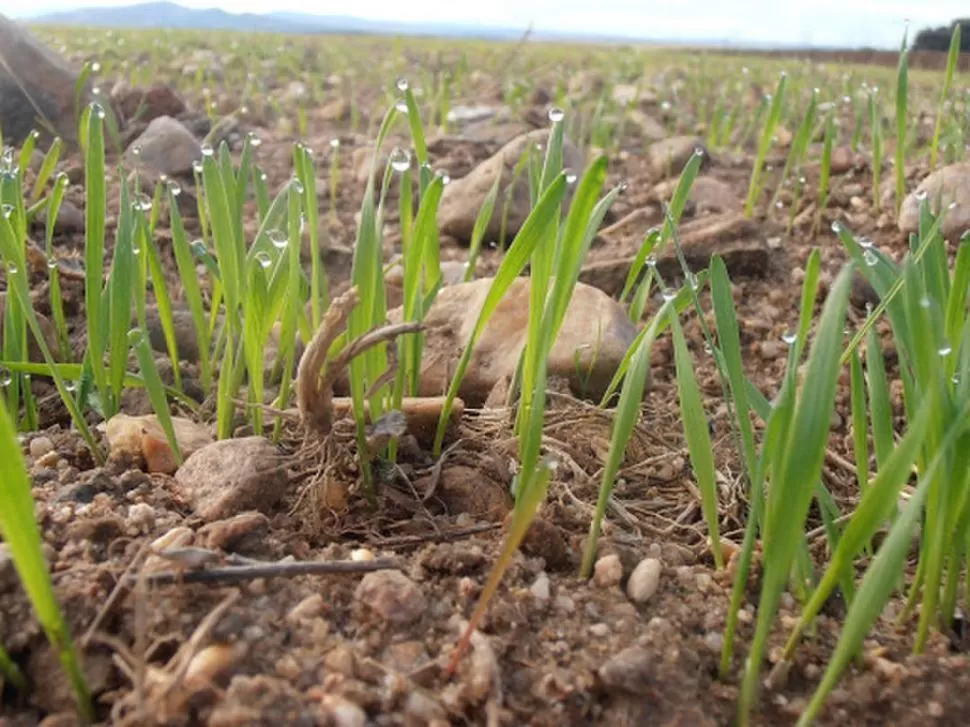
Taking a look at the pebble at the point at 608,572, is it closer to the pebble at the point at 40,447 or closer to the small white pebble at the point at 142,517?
the small white pebble at the point at 142,517

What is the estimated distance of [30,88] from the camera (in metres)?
2.96

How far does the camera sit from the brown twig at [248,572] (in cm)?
87

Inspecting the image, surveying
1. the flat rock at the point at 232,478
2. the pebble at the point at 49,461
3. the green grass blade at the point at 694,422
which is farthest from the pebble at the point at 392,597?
the pebble at the point at 49,461

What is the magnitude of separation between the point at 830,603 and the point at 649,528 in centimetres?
23

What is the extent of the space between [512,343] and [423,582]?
66 cm

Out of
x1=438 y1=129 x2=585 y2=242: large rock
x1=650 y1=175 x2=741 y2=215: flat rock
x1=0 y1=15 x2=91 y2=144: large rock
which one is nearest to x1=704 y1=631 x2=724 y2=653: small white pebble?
x1=438 y1=129 x2=585 y2=242: large rock

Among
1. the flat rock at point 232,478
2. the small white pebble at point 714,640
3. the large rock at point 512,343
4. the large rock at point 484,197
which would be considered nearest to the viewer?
the small white pebble at point 714,640

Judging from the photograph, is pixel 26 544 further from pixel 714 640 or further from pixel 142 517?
pixel 714 640

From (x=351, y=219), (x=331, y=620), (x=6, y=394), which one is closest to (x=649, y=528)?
(x=331, y=620)

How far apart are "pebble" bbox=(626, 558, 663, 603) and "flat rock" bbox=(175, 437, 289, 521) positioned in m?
0.40

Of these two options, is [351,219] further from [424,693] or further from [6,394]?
[424,693]

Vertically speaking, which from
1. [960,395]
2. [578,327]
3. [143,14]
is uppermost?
[143,14]

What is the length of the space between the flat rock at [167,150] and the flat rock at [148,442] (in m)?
1.69

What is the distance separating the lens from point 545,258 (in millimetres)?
1215
